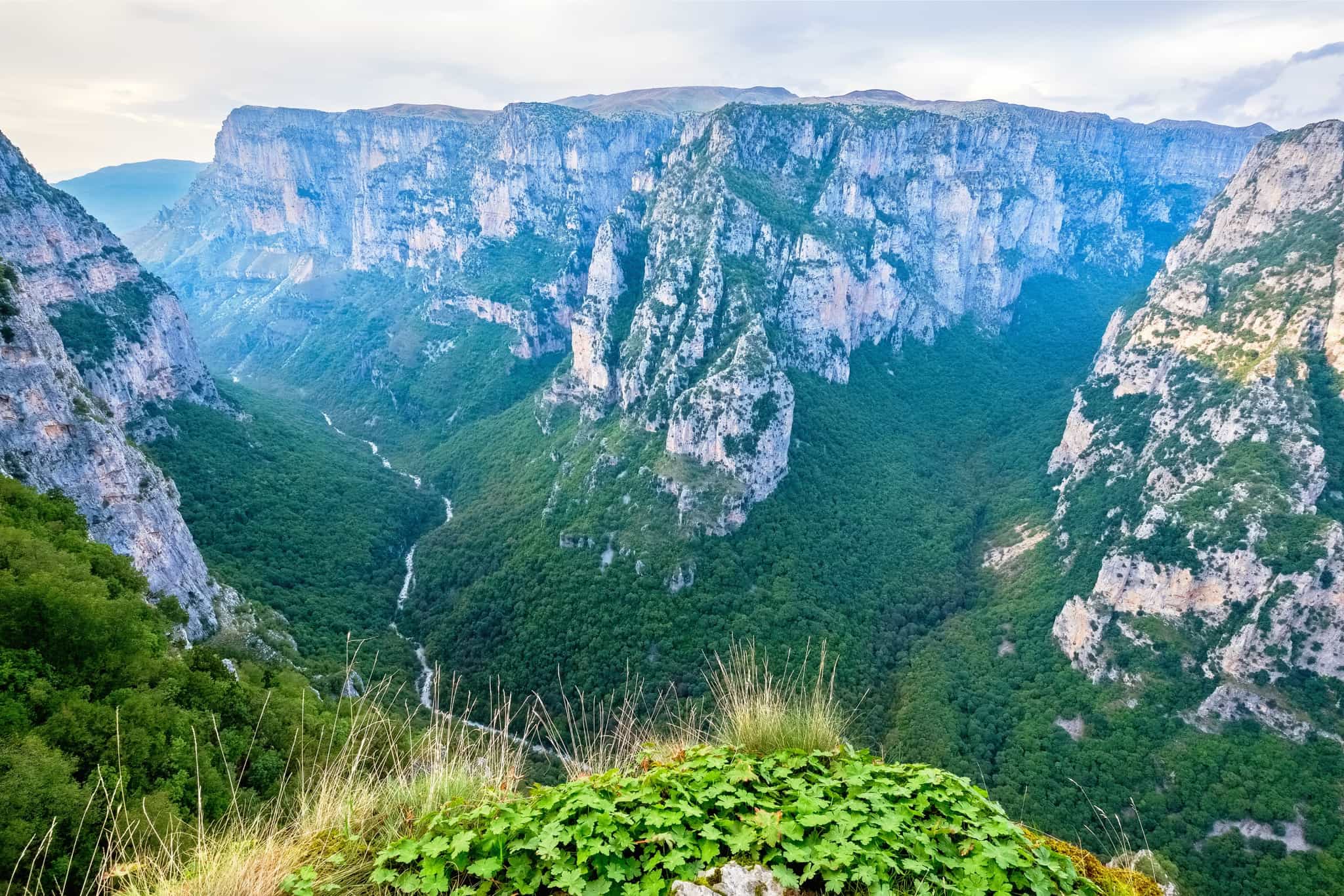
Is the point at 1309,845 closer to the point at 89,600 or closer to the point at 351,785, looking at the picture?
the point at 351,785

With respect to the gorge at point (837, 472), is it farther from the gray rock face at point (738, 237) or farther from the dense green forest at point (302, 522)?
the gray rock face at point (738, 237)

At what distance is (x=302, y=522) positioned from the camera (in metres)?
74.8

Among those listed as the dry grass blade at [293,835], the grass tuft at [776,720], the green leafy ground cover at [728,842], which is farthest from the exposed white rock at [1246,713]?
the dry grass blade at [293,835]

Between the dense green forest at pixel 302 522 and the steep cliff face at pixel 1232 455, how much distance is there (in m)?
73.4

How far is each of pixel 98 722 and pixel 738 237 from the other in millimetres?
105649

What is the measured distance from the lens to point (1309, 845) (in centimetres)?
4150

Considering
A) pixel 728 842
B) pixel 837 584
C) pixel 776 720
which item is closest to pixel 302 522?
pixel 837 584

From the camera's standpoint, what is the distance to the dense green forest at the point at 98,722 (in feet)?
29.2

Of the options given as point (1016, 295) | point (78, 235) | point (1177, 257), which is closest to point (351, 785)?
point (78, 235)

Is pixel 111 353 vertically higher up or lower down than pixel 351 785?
higher up

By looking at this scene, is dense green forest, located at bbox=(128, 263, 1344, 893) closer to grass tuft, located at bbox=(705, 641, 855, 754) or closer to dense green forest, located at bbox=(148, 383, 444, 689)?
dense green forest, located at bbox=(148, 383, 444, 689)

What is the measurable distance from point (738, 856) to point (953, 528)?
284 ft

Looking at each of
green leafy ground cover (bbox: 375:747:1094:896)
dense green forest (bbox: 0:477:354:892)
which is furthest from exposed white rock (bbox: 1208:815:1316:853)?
dense green forest (bbox: 0:477:354:892)

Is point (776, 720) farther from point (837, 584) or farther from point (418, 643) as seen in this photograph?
point (418, 643)
